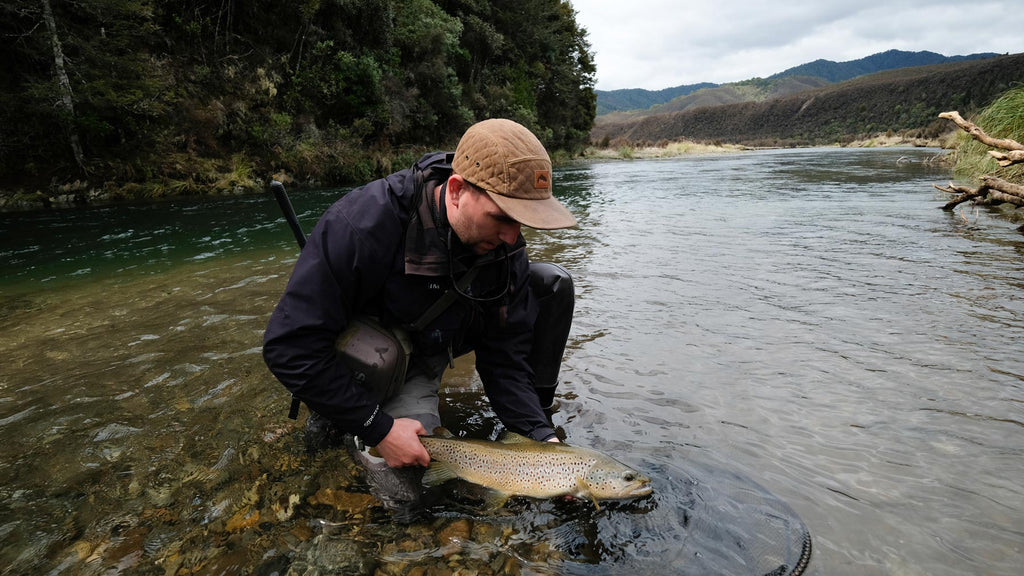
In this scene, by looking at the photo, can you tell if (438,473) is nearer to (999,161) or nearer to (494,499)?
(494,499)

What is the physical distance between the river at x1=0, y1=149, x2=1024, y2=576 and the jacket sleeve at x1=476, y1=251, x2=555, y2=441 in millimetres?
499

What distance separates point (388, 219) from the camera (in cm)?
252

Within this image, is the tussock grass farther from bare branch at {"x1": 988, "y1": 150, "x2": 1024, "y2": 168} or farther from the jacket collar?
the jacket collar

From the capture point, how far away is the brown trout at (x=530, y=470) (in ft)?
8.20

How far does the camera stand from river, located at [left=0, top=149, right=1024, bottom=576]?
2.41m

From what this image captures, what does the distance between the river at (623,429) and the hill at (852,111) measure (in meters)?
62.0

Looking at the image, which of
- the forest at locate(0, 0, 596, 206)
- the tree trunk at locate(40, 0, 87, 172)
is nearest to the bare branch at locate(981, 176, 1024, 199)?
the forest at locate(0, 0, 596, 206)

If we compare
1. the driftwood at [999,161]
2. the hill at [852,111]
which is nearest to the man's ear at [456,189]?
the driftwood at [999,161]

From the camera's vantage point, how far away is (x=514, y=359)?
10.1 ft

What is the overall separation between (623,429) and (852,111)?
110421 mm

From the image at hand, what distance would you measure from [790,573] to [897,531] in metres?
0.69

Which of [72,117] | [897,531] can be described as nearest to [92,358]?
[897,531]

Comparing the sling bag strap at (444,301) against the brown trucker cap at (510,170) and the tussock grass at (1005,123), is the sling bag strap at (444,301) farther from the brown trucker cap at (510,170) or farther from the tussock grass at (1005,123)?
the tussock grass at (1005,123)

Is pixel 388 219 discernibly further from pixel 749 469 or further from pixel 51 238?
pixel 51 238
